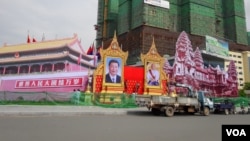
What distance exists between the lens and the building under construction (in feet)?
278

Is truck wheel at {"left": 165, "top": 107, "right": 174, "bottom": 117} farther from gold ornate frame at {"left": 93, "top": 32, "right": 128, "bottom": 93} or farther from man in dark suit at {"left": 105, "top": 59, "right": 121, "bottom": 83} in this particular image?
man in dark suit at {"left": 105, "top": 59, "right": 121, "bottom": 83}

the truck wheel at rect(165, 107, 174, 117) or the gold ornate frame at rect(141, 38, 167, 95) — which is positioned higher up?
the gold ornate frame at rect(141, 38, 167, 95)

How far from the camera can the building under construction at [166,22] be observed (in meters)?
84.8

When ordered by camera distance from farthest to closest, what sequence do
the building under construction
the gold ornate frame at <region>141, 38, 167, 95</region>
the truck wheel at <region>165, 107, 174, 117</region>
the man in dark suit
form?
the building under construction, the gold ornate frame at <region>141, 38, 167, 95</region>, the man in dark suit, the truck wheel at <region>165, 107, 174, 117</region>

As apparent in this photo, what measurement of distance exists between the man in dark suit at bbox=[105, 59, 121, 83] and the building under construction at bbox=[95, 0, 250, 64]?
4708 centimetres

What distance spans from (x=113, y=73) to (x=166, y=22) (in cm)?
6050

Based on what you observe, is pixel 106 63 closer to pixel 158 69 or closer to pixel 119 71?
pixel 119 71

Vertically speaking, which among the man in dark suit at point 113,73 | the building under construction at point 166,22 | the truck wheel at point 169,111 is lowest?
the truck wheel at point 169,111

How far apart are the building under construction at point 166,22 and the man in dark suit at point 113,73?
4708 cm

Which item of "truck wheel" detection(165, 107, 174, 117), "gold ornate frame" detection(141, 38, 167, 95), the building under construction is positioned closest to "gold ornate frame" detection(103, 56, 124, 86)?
"gold ornate frame" detection(141, 38, 167, 95)

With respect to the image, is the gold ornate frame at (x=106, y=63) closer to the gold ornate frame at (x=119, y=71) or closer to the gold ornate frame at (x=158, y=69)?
the gold ornate frame at (x=119, y=71)

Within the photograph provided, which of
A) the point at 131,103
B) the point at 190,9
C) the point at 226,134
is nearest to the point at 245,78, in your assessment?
the point at 190,9

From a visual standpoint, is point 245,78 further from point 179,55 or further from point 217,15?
point 179,55

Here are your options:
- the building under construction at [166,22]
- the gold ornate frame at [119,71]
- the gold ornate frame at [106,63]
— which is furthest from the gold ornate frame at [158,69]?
the building under construction at [166,22]
